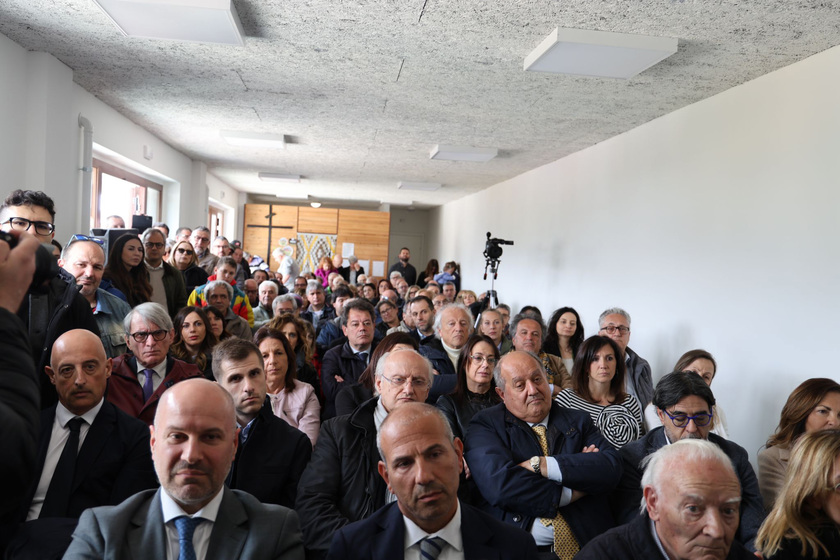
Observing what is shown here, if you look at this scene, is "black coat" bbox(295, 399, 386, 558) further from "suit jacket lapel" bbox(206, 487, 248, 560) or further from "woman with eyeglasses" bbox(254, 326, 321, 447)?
"woman with eyeglasses" bbox(254, 326, 321, 447)

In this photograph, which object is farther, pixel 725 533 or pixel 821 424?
pixel 821 424

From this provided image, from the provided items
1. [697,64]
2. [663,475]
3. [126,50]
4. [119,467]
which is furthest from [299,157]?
[663,475]

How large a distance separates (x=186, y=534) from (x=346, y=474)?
828 mm

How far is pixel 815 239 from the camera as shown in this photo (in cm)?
381

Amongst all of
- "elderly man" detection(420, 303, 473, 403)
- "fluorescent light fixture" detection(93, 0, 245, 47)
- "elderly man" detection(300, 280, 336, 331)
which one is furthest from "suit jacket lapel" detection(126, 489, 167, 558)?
"elderly man" detection(300, 280, 336, 331)

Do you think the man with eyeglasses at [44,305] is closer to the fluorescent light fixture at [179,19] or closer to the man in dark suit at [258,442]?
the man in dark suit at [258,442]

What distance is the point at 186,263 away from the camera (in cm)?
525

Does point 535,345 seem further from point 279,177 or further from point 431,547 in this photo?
point 279,177

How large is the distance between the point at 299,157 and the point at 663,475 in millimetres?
8102

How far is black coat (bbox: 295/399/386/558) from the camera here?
213 centimetres

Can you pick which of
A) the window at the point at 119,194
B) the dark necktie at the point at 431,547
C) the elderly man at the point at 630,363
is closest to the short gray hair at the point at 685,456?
the dark necktie at the point at 431,547

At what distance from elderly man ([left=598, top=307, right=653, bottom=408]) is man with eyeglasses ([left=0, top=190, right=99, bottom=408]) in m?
2.89

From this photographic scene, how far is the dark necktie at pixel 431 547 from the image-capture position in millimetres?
1652

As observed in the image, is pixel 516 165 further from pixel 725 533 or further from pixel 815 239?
pixel 725 533
